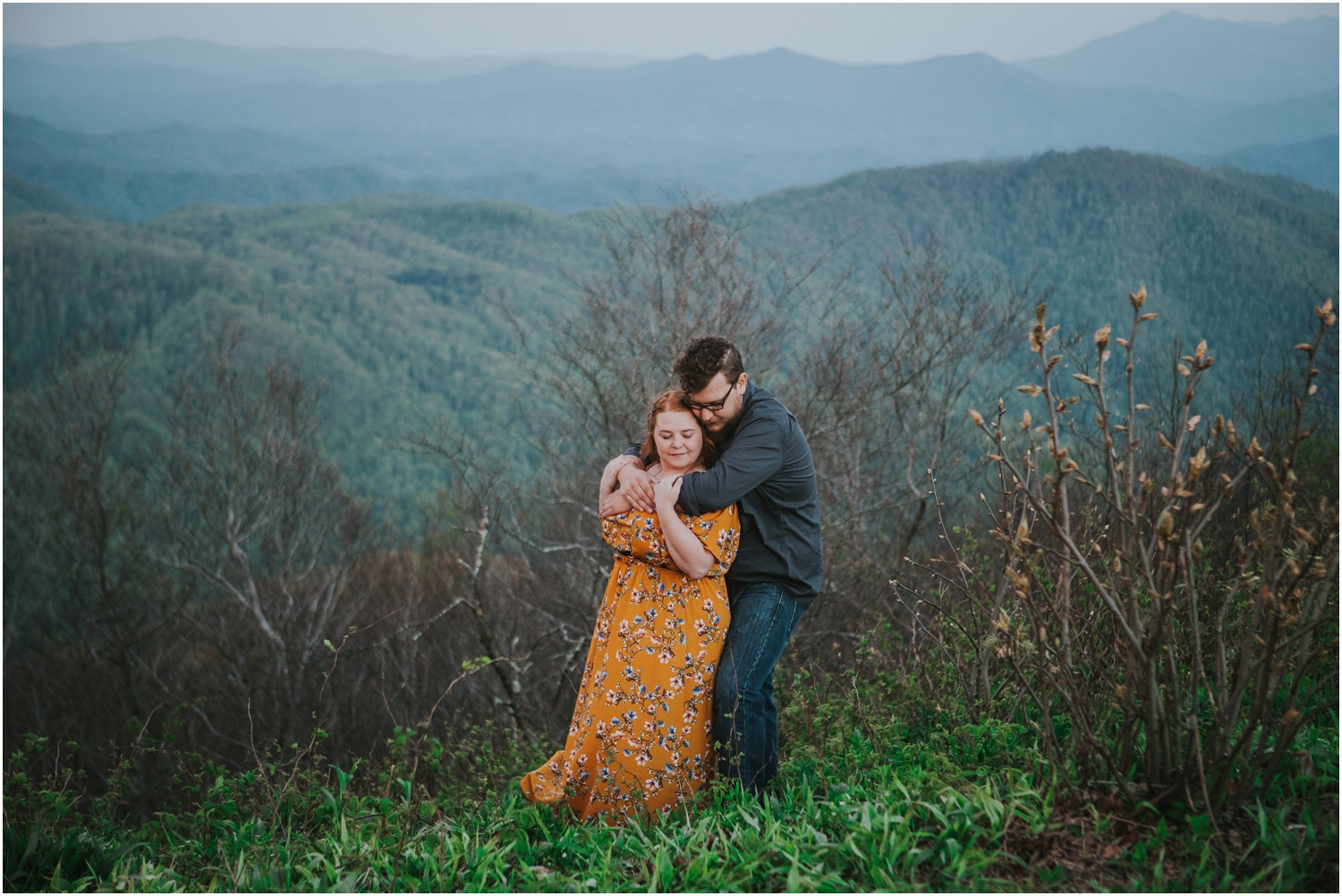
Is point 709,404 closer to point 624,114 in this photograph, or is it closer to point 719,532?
point 719,532

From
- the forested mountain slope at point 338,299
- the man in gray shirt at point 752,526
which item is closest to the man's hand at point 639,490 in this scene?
the man in gray shirt at point 752,526

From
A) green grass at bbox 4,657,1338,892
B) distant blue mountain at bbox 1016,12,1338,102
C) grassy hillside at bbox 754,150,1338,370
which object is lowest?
green grass at bbox 4,657,1338,892

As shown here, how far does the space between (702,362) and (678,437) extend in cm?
29

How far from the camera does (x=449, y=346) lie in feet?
133

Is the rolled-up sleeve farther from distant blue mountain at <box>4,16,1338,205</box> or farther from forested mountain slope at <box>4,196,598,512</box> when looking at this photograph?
distant blue mountain at <box>4,16,1338,205</box>

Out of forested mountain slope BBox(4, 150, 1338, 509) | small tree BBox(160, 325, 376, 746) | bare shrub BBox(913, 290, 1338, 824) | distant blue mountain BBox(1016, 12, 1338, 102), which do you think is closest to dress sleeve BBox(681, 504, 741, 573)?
bare shrub BBox(913, 290, 1338, 824)

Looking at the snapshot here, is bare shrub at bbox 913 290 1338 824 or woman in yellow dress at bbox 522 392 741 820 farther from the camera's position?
woman in yellow dress at bbox 522 392 741 820

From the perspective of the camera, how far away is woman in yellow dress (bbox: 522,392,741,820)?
3020 millimetres

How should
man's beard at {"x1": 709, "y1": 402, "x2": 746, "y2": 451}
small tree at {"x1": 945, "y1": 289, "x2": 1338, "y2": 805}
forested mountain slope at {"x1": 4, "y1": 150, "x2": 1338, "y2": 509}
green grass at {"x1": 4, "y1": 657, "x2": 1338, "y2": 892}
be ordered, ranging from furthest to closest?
forested mountain slope at {"x1": 4, "y1": 150, "x2": 1338, "y2": 509}, man's beard at {"x1": 709, "y1": 402, "x2": 746, "y2": 451}, green grass at {"x1": 4, "y1": 657, "x2": 1338, "y2": 892}, small tree at {"x1": 945, "y1": 289, "x2": 1338, "y2": 805}

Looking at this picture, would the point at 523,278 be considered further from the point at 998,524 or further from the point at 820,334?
the point at 998,524

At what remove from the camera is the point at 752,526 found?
10.3 ft

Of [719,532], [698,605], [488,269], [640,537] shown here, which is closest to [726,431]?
[719,532]

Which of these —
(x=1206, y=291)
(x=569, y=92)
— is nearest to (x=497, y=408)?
(x=1206, y=291)

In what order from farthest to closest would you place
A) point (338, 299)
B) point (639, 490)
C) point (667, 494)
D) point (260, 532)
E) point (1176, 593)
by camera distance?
point (338, 299)
point (260, 532)
point (639, 490)
point (667, 494)
point (1176, 593)
